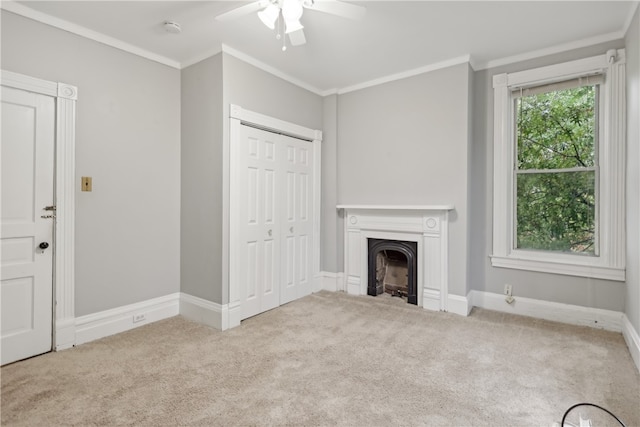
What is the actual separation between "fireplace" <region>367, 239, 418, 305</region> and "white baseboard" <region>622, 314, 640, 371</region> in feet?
5.83

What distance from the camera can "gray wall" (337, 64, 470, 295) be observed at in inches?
137

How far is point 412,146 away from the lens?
3.79 metres

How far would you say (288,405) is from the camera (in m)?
1.92

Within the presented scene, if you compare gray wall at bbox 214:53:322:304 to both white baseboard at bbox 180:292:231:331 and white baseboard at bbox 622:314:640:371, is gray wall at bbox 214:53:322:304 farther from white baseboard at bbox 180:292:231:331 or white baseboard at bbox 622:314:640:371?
white baseboard at bbox 622:314:640:371

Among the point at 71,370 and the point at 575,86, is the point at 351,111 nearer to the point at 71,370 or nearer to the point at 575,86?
the point at 575,86

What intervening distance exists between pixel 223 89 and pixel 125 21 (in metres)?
0.90

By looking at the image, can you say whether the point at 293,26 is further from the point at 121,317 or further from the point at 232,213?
Result: the point at 121,317

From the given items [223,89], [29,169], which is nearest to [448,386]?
[223,89]

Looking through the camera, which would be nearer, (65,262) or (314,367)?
(314,367)

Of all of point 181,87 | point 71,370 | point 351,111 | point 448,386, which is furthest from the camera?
point 351,111

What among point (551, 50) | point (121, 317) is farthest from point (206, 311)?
point (551, 50)

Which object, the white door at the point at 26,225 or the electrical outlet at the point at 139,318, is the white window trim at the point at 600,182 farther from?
the white door at the point at 26,225

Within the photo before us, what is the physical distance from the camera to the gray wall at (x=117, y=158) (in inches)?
104

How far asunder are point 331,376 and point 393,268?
2.20 meters
